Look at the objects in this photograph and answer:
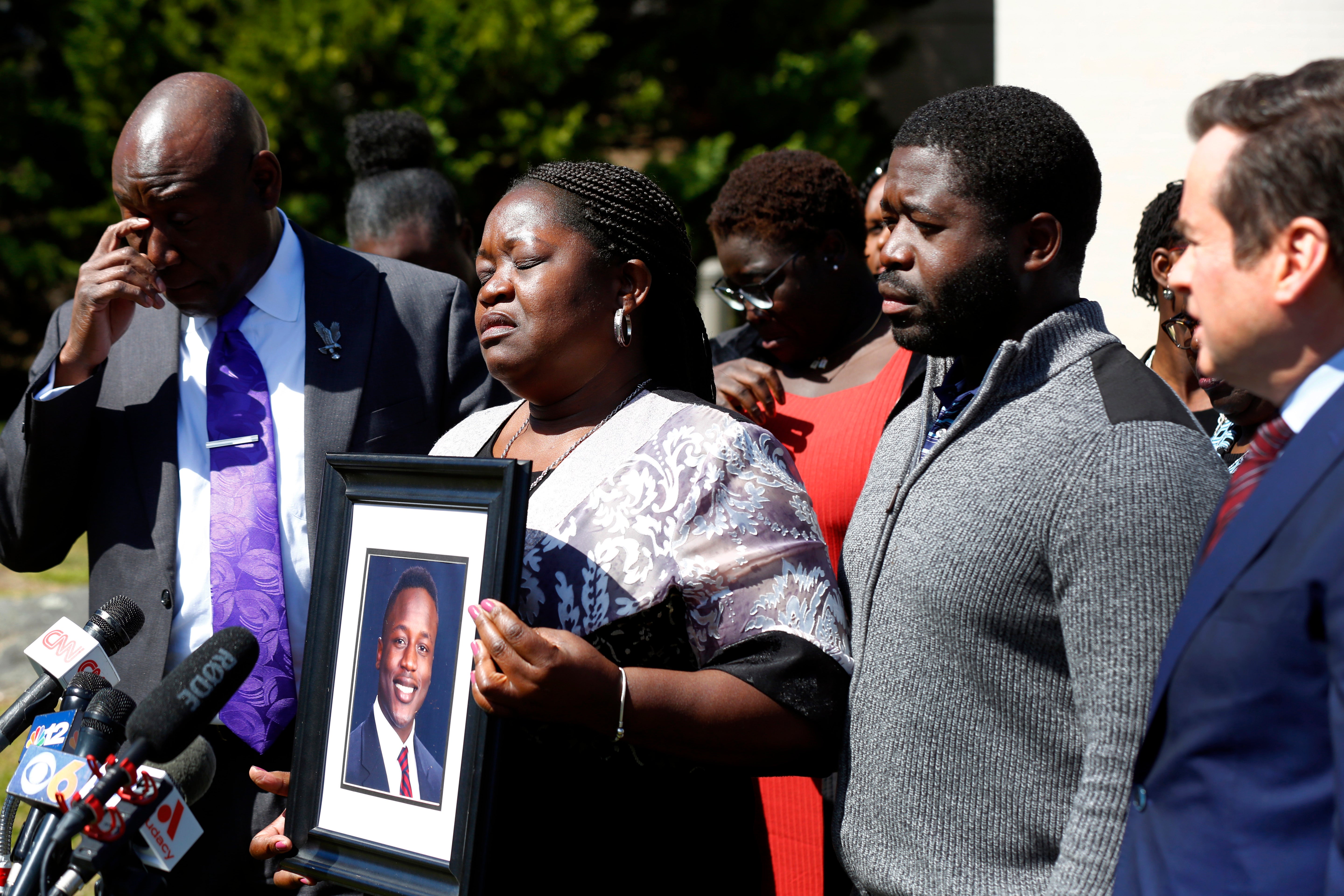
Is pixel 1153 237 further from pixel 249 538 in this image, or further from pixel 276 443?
pixel 249 538

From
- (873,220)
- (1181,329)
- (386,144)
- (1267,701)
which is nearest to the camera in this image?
(1267,701)

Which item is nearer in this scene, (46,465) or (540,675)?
(540,675)

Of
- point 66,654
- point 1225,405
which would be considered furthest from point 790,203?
point 66,654

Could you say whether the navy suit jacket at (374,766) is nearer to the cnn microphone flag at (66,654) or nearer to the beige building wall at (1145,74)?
the cnn microphone flag at (66,654)

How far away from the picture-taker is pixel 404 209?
182 inches

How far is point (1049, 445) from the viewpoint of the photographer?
1771 millimetres

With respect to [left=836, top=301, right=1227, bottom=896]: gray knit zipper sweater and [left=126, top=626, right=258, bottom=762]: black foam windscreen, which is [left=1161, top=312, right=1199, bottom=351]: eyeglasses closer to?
[left=836, top=301, right=1227, bottom=896]: gray knit zipper sweater

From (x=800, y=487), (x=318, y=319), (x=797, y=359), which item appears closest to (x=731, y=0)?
(x=797, y=359)

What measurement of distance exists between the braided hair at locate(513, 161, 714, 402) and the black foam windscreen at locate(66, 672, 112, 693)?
1.20 meters

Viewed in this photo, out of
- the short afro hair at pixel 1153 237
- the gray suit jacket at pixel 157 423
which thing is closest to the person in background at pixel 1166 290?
the short afro hair at pixel 1153 237

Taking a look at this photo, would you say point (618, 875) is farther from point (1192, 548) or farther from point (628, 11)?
point (628, 11)

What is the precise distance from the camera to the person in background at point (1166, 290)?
319 cm

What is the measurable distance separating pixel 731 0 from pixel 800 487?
40.8 ft

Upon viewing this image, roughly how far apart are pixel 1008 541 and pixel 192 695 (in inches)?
50.1
